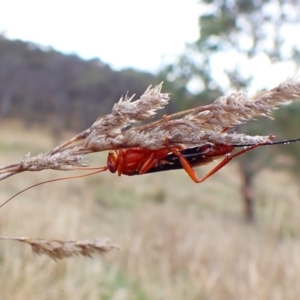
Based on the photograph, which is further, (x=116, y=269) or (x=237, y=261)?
(x=237, y=261)

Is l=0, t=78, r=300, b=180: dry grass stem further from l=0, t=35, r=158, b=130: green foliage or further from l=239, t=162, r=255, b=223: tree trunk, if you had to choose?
l=0, t=35, r=158, b=130: green foliage

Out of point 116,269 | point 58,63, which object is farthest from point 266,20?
point 58,63

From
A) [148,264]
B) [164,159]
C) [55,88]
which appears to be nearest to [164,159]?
[164,159]

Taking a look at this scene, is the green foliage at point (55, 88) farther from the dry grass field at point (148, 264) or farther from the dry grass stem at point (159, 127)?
the dry grass stem at point (159, 127)

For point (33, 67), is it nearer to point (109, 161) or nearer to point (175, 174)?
point (175, 174)

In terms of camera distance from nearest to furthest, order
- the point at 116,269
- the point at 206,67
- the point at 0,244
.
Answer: the point at 0,244
the point at 116,269
the point at 206,67

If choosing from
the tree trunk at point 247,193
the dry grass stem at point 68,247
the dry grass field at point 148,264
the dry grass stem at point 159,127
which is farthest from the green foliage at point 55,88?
the dry grass stem at point 159,127

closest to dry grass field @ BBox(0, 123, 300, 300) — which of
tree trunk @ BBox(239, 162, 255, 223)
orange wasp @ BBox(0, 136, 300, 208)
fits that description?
orange wasp @ BBox(0, 136, 300, 208)
